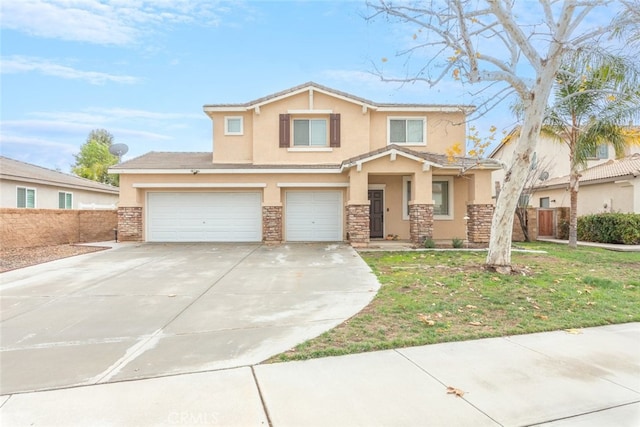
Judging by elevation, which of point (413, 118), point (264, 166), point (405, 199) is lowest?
point (405, 199)

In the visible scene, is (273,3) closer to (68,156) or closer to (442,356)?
(442,356)

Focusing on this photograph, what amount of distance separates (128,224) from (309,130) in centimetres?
869

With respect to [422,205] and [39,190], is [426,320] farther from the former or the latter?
[39,190]

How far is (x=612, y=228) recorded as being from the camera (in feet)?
53.5

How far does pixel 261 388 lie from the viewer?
3.44 metres

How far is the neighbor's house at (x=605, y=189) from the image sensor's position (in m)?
17.4

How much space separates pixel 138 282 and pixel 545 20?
10.7 m

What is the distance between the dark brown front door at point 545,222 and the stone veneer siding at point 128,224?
19.9 m

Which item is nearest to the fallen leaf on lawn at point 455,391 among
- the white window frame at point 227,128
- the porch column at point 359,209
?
the porch column at point 359,209

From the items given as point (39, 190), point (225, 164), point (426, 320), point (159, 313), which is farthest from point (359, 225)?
Result: point (39, 190)

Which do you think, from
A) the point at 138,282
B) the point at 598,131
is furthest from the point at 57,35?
the point at 598,131

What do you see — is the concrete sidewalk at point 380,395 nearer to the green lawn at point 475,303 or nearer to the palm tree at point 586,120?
the green lawn at point 475,303

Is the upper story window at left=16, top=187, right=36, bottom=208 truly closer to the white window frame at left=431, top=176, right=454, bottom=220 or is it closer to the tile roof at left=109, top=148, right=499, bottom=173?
the tile roof at left=109, top=148, right=499, bottom=173

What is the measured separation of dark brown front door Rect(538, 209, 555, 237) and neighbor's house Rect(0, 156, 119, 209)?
2545cm
